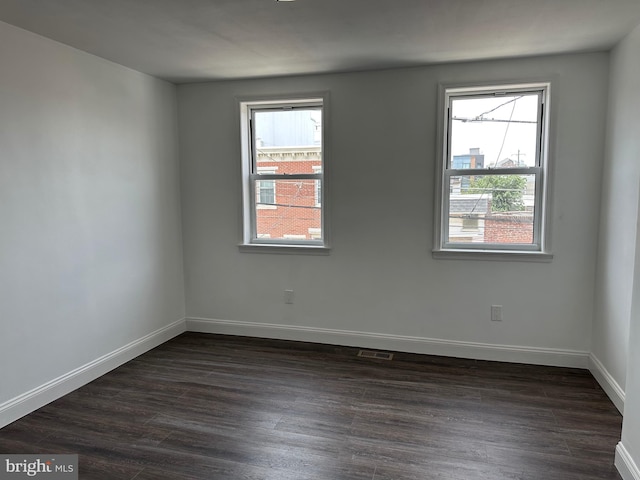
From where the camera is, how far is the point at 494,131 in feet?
11.2

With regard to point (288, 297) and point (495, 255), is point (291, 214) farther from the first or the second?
point (495, 255)

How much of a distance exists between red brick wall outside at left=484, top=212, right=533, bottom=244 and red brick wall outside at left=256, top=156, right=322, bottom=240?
57.3 inches

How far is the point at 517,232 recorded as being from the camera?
11.3ft

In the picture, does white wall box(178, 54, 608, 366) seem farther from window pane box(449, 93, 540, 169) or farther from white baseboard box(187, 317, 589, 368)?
window pane box(449, 93, 540, 169)

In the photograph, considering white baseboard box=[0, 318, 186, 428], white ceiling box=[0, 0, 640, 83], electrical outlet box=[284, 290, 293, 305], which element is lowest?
white baseboard box=[0, 318, 186, 428]

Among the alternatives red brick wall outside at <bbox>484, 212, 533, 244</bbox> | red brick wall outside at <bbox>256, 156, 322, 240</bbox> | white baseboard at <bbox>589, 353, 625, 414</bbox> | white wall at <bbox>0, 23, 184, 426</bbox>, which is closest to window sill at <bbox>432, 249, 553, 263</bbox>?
red brick wall outside at <bbox>484, 212, 533, 244</bbox>

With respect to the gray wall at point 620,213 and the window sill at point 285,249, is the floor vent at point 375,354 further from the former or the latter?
the gray wall at point 620,213

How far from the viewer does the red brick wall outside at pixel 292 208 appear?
3912 mm

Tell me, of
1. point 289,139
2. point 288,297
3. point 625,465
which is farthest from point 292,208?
point 625,465

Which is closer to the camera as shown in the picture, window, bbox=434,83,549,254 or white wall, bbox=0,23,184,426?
white wall, bbox=0,23,184,426

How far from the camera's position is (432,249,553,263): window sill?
10.9 feet

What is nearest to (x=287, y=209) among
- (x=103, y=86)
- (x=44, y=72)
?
(x=103, y=86)

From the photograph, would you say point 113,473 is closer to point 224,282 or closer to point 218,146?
point 224,282

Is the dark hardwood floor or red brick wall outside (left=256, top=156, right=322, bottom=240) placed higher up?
red brick wall outside (left=256, top=156, right=322, bottom=240)
